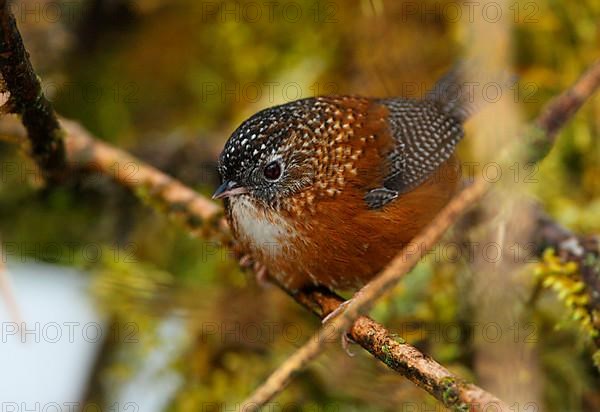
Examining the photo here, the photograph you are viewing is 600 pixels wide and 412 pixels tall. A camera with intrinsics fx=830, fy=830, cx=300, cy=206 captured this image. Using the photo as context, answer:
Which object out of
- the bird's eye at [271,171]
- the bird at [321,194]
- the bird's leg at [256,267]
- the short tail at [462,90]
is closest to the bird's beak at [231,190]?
the bird at [321,194]

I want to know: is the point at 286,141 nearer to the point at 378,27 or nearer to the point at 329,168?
the point at 329,168

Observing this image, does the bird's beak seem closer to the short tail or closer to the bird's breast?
the bird's breast

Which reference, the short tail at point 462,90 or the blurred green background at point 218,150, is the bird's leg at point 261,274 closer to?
the blurred green background at point 218,150

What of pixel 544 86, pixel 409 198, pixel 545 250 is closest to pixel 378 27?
pixel 544 86

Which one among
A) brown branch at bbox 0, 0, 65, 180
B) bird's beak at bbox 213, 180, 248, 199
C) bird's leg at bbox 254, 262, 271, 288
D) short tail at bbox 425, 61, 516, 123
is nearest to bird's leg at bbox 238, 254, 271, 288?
bird's leg at bbox 254, 262, 271, 288

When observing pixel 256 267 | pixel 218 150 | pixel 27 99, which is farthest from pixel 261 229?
pixel 218 150

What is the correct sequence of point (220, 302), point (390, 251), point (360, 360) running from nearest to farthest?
point (390, 251)
point (360, 360)
point (220, 302)

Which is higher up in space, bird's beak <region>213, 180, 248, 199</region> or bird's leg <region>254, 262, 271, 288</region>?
bird's beak <region>213, 180, 248, 199</region>
